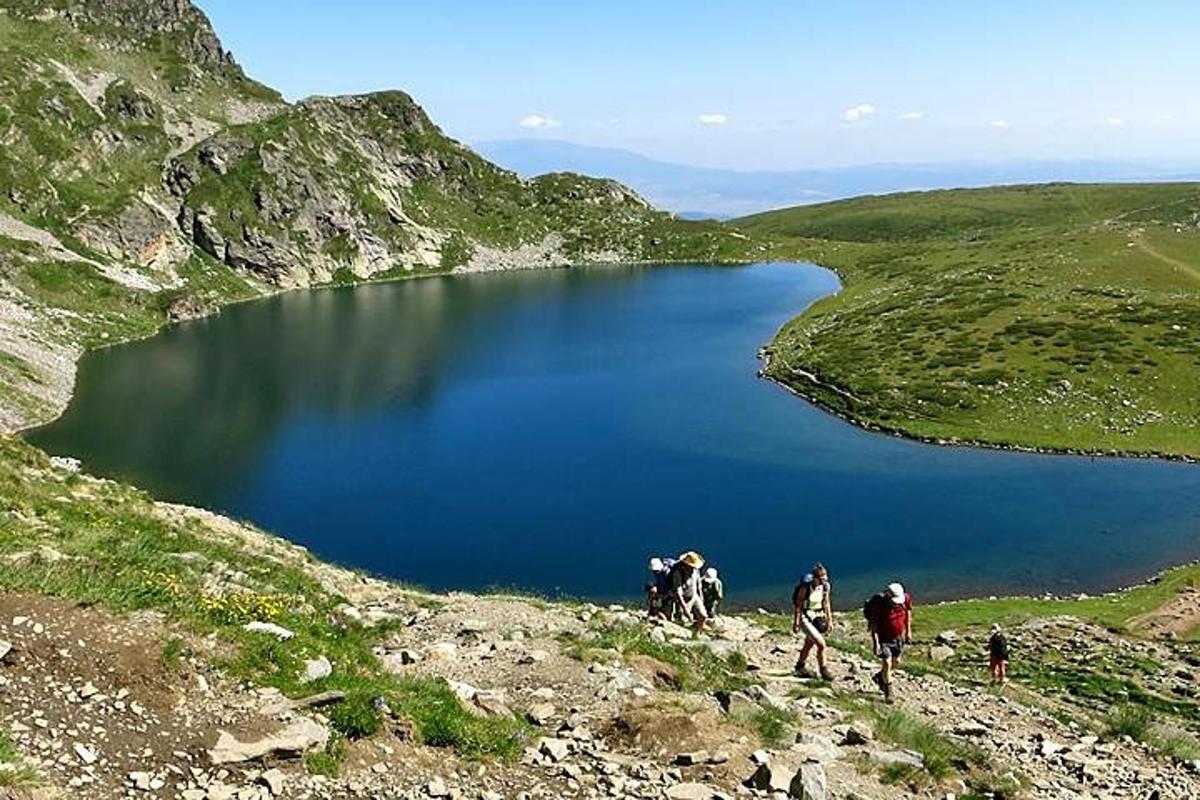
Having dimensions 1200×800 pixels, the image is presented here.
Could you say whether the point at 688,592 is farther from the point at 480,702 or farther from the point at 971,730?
the point at 480,702

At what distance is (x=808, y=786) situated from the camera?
15.2m

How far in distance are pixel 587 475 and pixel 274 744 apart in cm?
6171

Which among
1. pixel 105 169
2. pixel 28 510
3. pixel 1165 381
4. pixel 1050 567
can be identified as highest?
pixel 105 169

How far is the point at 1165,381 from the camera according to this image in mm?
94500

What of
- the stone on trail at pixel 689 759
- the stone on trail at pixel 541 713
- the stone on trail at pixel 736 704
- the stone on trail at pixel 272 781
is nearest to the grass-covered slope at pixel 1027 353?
the stone on trail at pixel 736 704

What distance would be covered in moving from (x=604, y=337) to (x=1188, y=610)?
4213 inches

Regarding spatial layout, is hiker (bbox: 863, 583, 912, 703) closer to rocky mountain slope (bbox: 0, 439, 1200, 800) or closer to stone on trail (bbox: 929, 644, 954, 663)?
rocky mountain slope (bbox: 0, 439, 1200, 800)

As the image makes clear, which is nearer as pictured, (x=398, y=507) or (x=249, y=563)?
(x=249, y=563)

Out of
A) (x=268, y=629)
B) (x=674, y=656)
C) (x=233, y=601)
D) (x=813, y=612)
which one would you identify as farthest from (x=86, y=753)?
(x=813, y=612)

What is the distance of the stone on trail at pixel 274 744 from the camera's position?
12930mm

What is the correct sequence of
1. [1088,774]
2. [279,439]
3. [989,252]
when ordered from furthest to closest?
[989,252] < [279,439] < [1088,774]

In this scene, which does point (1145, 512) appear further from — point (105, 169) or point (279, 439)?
point (105, 169)

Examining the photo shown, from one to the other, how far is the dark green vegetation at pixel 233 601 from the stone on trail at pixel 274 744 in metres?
0.33

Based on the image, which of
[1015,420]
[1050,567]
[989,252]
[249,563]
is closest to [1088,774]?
[249,563]
